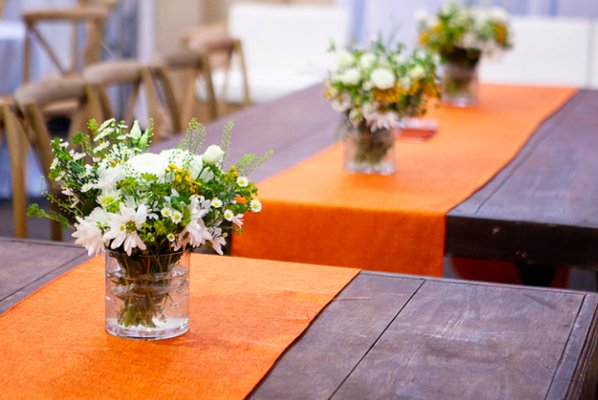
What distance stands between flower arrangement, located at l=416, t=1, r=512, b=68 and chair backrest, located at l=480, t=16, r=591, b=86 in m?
2.10

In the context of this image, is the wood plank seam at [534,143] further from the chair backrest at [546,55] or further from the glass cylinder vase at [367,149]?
the chair backrest at [546,55]

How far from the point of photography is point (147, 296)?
1707 mm

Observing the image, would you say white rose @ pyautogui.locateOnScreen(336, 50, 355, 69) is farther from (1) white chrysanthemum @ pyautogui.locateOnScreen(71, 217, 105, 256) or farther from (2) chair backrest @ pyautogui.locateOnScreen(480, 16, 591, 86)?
(2) chair backrest @ pyautogui.locateOnScreen(480, 16, 591, 86)

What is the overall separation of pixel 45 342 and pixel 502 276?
2.24 m

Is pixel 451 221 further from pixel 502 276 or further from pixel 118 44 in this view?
pixel 118 44

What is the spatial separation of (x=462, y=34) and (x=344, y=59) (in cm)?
131

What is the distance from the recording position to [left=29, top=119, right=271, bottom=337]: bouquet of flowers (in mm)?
1624

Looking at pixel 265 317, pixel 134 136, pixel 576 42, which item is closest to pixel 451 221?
pixel 265 317

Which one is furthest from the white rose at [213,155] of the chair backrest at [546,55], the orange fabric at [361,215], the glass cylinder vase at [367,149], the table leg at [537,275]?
the chair backrest at [546,55]

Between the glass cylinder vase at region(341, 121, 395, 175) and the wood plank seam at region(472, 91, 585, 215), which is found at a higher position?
the glass cylinder vase at region(341, 121, 395, 175)

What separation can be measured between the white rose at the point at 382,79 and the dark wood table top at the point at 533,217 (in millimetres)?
343

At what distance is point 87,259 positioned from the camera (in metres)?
2.16

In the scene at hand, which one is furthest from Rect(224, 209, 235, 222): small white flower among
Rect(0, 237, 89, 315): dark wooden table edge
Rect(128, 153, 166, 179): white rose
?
Rect(0, 237, 89, 315): dark wooden table edge

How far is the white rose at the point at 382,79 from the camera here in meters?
2.81
